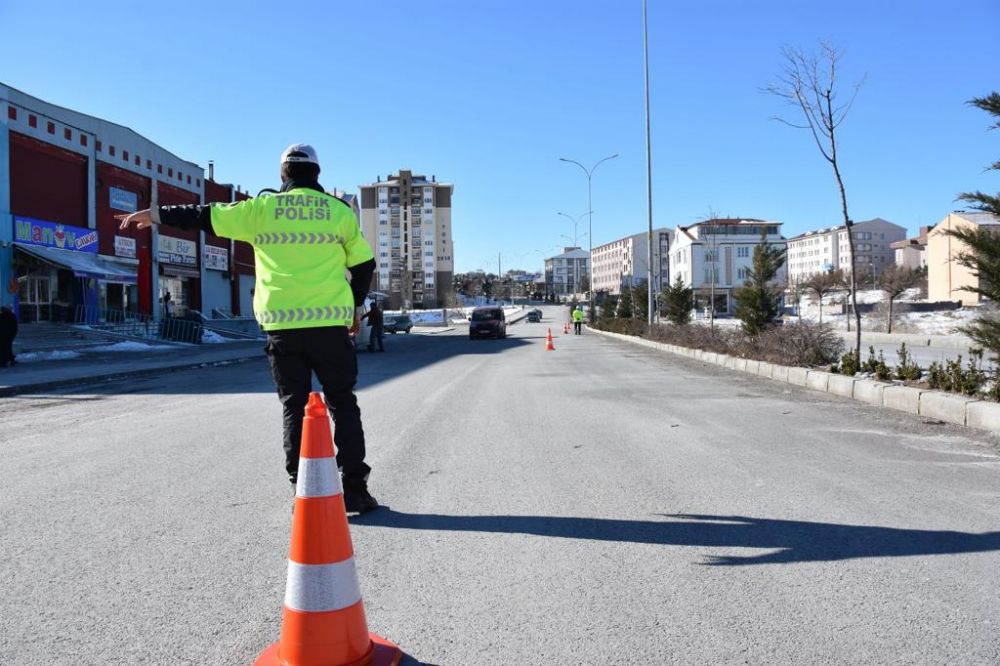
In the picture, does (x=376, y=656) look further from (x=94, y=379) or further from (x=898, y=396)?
(x=94, y=379)

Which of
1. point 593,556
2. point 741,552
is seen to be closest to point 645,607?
point 593,556

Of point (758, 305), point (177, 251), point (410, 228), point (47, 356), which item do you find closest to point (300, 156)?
Result: point (758, 305)

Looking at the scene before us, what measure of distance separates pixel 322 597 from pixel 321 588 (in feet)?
0.10

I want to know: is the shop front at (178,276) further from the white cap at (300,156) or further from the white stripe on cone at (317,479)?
the white stripe on cone at (317,479)

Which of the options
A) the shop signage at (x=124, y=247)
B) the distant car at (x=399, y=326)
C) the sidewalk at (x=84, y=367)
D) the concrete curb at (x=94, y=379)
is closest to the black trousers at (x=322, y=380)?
the concrete curb at (x=94, y=379)

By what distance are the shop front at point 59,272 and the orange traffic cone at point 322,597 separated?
89.2 ft

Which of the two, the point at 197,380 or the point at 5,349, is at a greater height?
the point at 5,349

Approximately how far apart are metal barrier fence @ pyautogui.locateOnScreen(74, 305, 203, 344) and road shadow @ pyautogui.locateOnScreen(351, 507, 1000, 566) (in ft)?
90.1

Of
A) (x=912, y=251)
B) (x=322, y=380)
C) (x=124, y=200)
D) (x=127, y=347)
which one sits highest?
(x=912, y=251)

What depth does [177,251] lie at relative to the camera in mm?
36281

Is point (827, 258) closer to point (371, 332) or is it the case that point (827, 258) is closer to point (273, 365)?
point (371, 332)

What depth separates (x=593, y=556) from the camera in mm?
3557

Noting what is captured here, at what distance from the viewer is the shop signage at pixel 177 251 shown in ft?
114

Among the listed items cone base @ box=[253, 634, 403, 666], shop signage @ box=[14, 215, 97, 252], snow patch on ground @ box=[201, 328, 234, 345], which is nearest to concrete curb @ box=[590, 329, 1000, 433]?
cone base @ box=[253, 634, 403, 666]
